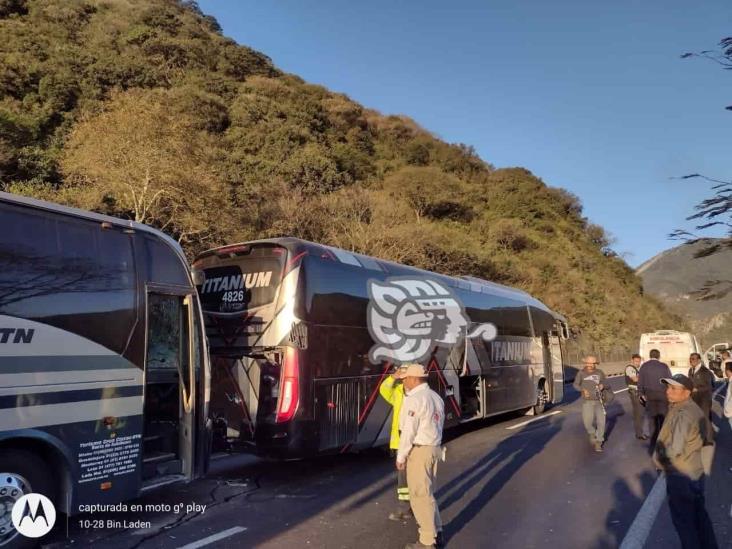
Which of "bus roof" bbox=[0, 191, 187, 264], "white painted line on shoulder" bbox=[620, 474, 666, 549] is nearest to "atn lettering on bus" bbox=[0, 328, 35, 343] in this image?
"bus roof" bbox=[0, 191, 187, 264]

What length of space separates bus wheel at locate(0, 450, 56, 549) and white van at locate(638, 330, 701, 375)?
63.7 ft

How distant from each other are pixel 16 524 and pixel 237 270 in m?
4.40

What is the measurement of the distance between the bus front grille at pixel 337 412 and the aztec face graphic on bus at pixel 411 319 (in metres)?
0.86

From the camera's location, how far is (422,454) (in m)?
5.03

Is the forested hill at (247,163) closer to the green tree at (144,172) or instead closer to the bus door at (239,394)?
the green tree at (144,172)

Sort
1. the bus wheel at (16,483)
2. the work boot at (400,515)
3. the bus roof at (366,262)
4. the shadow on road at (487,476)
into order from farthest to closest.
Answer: the bus roof at (366,262) → the shadow on road at (487,476) → the work boot at (400,515) → the bus wheel at (16,483)

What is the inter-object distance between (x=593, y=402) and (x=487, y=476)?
376 centimetres

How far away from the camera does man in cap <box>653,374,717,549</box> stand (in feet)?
15.2

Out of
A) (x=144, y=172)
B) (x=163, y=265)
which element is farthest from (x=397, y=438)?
(x=144, y=172)

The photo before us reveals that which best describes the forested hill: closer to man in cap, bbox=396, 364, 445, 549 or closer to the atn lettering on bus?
the atn lettering on bus

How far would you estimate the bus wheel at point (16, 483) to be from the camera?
4699mm

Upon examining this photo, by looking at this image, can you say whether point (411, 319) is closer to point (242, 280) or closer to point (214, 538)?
point (242, 280)

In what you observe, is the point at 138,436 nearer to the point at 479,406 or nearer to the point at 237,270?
the point at 237,270

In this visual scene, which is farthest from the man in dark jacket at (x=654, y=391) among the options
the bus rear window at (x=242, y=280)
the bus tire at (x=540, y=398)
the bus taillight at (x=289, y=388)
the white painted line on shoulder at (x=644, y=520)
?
the bus rear window at (x=242, y=280)
